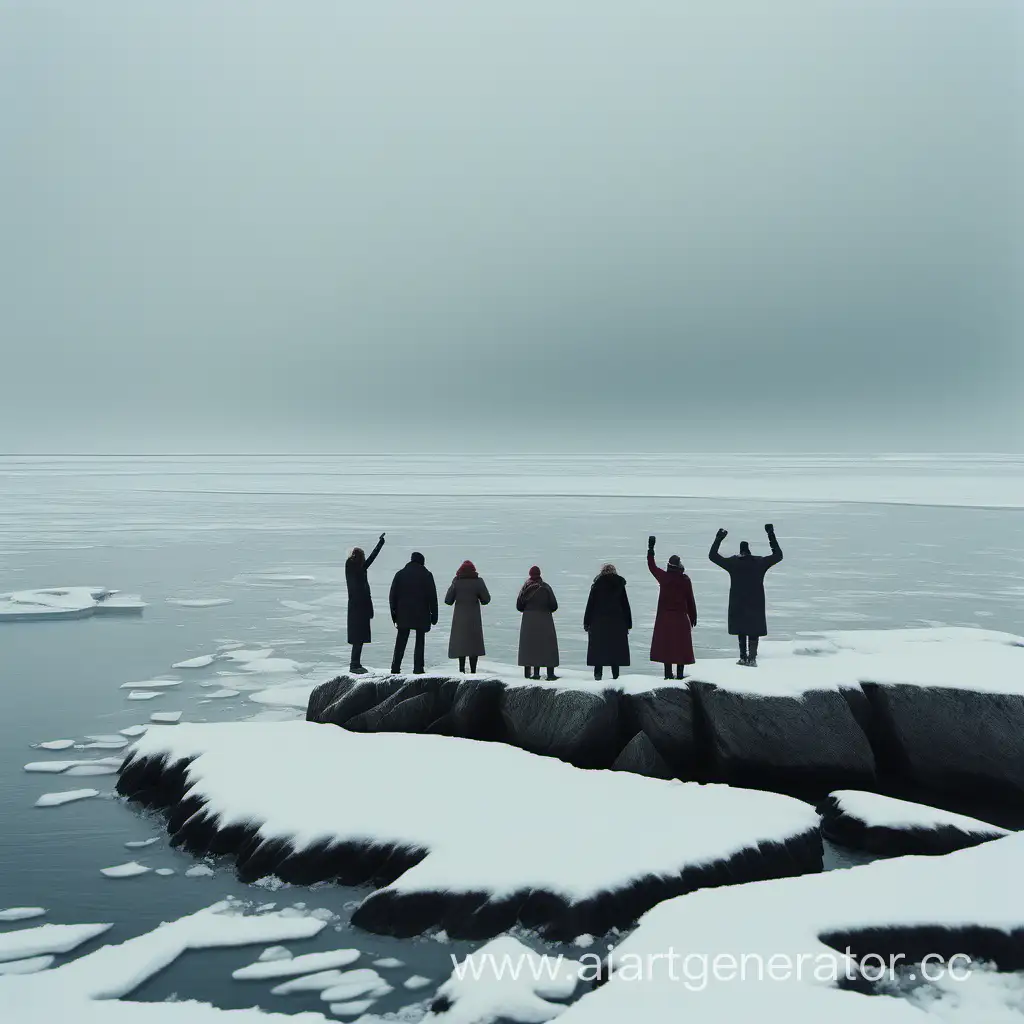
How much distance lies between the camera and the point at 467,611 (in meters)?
12.0

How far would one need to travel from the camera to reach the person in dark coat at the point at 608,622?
37.8 feet

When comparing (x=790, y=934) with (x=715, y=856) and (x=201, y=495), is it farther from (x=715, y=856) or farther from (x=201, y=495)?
(x=201, y=495)

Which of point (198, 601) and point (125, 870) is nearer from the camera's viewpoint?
point (125, 870)

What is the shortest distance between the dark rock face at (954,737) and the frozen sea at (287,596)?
Answer: 12.4 ft

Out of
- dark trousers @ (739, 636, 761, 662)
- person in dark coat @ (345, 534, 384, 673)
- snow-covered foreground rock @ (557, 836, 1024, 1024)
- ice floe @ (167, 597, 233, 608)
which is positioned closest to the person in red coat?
dark trousers @ (739, 636, 761, 662)

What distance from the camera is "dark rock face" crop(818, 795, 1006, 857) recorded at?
858 cm

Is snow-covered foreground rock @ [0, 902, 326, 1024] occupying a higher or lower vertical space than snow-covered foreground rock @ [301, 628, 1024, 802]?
lower

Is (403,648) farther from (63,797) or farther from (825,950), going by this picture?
(825,950)

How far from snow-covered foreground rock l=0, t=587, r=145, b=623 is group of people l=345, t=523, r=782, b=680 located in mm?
9578

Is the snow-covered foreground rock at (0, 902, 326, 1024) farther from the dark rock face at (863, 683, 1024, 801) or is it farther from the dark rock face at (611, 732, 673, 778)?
the dark rock face at (863, 683, 1024, 801)

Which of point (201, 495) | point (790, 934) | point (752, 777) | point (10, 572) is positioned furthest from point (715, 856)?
point (201, 495)

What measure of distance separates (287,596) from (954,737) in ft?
49.0

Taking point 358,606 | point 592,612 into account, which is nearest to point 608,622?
point 592,612

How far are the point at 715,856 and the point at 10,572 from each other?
76.0 ft
